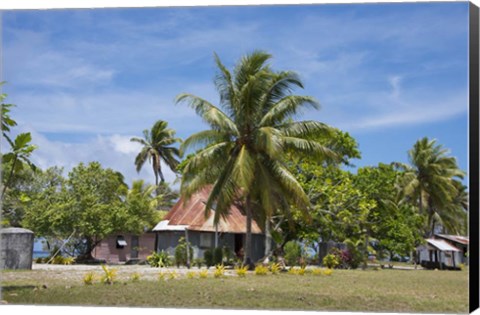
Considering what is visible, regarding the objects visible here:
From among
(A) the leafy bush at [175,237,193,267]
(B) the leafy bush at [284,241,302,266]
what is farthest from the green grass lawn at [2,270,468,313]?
(B) the leafy bush at [284,241,302,266]

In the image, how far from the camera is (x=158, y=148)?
34.8 m

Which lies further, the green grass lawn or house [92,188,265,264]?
house [92,188,265,264]

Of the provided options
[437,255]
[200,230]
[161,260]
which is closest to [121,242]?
[200,230]

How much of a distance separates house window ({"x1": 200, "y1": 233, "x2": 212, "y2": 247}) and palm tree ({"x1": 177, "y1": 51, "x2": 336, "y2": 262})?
4504 millimetres

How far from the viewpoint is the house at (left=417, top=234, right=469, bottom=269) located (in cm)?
2717

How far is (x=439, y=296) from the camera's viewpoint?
424 inches

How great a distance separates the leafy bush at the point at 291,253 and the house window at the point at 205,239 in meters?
2.61

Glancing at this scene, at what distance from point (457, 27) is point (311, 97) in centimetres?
639

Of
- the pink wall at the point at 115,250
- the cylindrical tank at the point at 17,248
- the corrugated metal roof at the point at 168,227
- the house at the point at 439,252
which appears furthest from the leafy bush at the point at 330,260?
the cylindrical tank at the point at 17,248

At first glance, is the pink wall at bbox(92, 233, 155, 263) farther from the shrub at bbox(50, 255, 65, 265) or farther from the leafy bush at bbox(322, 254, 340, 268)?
the leafy bush at bbox(322, 254, 340, 268)

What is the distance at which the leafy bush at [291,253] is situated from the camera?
68.1 ft

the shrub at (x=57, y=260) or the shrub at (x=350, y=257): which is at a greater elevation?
the shrub at (x=350, y=257)

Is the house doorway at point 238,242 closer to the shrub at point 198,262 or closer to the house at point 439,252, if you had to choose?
the shrub at point 198,262

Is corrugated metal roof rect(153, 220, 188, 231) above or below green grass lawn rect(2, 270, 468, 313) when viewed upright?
above
